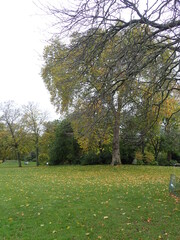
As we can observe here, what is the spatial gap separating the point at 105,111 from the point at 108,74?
85 cm

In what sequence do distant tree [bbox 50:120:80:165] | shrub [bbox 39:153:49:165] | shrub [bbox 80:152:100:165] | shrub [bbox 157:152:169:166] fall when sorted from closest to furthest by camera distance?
shrub [bbox 80:152:100:165]
distant tree [bbox 50:120:80:165]
shrub [bbox 157:152:169:166]
shrub [bbox 39:153:49:165]

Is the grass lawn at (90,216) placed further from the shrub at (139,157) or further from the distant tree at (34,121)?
the distant tree at (34,121)

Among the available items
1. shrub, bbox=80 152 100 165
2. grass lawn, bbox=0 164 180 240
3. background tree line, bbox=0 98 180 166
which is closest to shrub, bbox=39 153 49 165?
background tree line, bbox=0 98 180 166

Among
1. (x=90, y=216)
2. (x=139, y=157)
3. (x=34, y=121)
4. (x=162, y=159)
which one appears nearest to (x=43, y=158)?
(x=34, y=121)

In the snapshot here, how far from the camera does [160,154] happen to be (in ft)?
94.6

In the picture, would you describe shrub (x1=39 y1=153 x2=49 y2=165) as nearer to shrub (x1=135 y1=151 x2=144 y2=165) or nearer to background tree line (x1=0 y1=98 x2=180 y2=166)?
background tree line (x1=0 y1=98 x2=180 y2=166)

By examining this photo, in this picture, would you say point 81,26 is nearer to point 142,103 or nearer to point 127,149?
point 142,103

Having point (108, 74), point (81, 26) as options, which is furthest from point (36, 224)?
point (81, 26)

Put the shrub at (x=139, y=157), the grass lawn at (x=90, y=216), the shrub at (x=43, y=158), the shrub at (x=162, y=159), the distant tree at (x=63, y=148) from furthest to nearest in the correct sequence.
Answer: the shrub at (x=43, y=158) → the shrub at (x=162, y=159) → the distant tree at (x=63, y=148) → the shrub at (x=139, y=157) → the grass lawn at (x=90, y=216)

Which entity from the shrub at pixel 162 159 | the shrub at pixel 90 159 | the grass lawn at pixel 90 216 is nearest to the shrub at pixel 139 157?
the shrub at pixel 90 159

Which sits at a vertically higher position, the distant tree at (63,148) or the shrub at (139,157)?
the distant tree at (63,148)

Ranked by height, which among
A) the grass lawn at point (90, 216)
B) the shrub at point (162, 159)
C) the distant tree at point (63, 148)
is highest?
the distant tree at point (63, 148)

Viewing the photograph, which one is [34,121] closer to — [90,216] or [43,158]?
[43,158]

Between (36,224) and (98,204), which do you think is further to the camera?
(98,204)
